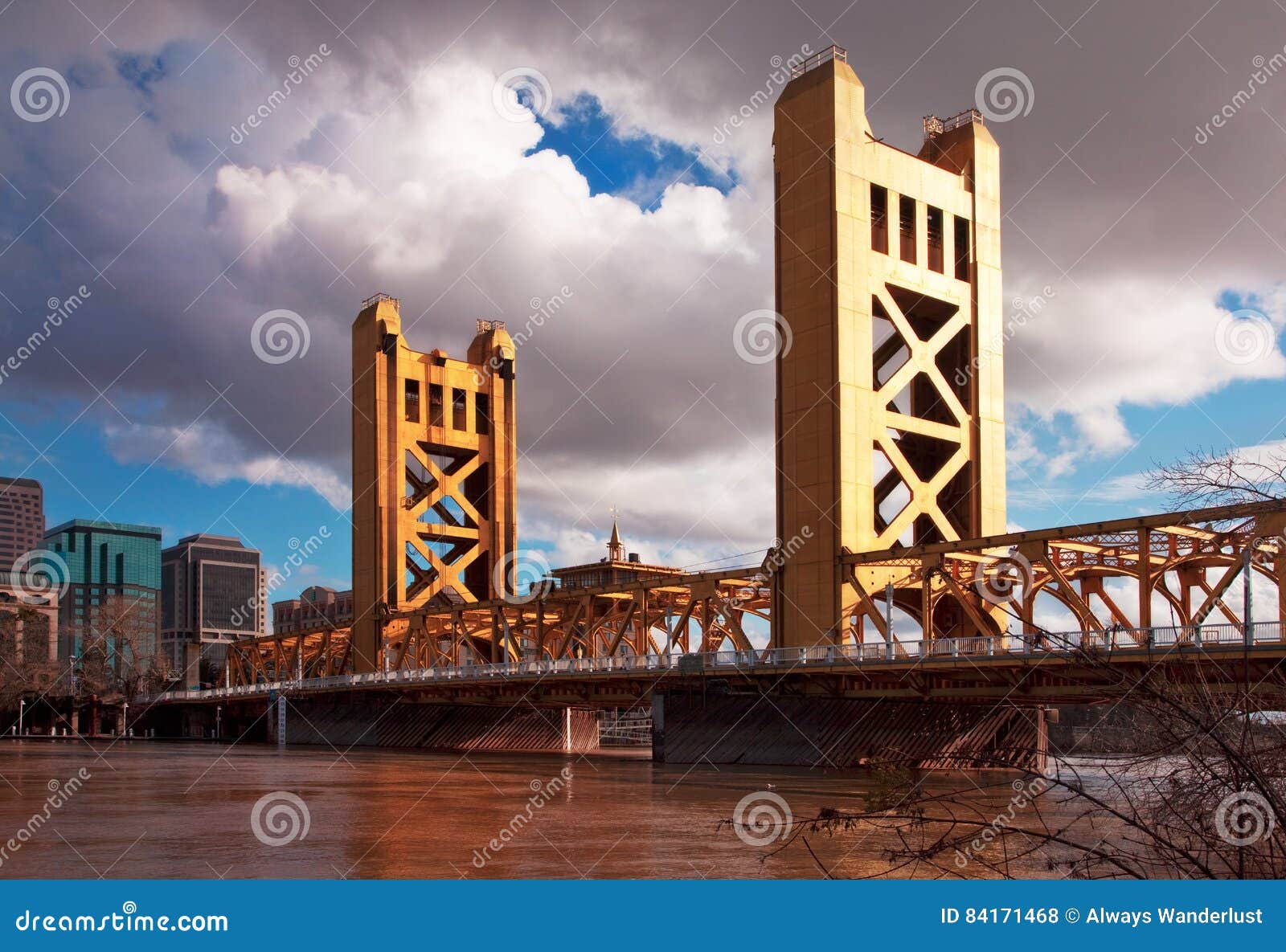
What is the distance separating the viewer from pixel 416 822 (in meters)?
22.5

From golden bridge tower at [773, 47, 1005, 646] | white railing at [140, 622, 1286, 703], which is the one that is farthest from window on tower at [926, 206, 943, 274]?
white railing at [140, 622, 1286, 703]

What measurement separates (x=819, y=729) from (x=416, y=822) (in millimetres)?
22524

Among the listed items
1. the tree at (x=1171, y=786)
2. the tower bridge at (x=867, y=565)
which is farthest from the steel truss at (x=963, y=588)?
the tree at (x=1171, y=786)

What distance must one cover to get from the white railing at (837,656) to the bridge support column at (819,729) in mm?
1399

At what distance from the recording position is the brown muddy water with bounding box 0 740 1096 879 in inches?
619

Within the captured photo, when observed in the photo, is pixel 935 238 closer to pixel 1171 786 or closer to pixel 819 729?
pixel 819 729

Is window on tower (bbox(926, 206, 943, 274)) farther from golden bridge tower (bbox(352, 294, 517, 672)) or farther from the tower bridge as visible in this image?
golden bridge tower (bbox(352, 294, 517, 672))

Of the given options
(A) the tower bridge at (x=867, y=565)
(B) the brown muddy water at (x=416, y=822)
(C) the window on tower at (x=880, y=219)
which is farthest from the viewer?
(C) the window on tower at (x=880, y=219)

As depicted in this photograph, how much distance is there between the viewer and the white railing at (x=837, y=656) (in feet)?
97.9

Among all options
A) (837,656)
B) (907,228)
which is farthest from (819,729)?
(907,228)

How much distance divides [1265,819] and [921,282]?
46222mm

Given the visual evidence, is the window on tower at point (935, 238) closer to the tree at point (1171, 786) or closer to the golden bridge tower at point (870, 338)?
the golden bridge tower at point (870, 338)

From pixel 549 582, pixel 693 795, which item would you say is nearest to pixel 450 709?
pixel 549 582

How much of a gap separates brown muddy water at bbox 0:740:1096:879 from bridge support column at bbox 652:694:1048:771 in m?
2.34
